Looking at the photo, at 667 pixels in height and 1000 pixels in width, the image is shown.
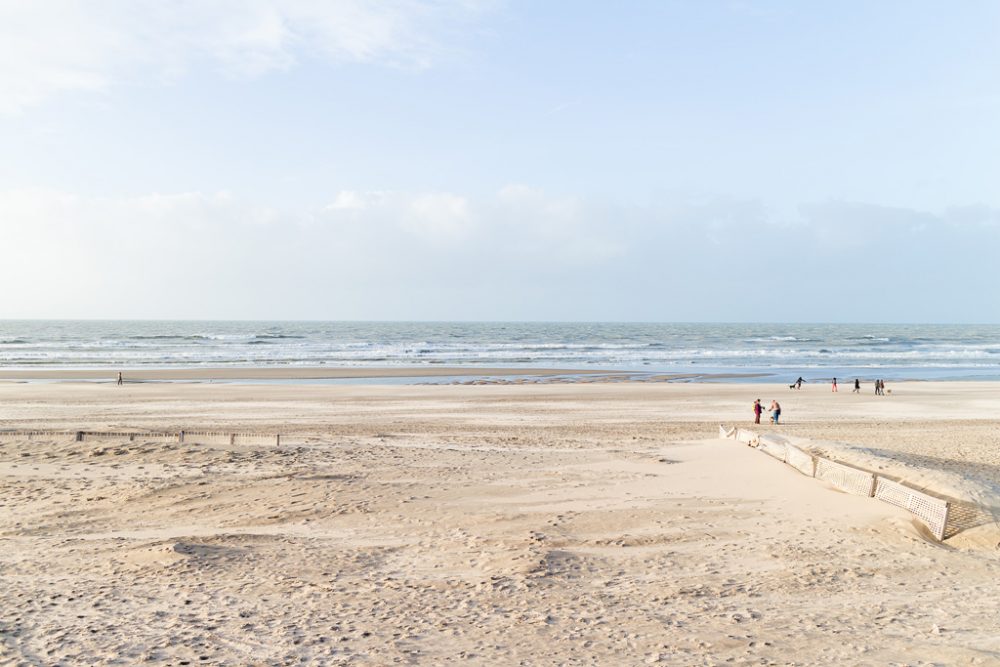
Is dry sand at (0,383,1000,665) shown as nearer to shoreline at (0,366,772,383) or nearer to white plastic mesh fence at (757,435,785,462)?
white plastic mesh fence at (757,435,785,462)

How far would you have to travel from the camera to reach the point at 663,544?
31.5 ft

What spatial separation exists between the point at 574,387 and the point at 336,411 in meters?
14.3

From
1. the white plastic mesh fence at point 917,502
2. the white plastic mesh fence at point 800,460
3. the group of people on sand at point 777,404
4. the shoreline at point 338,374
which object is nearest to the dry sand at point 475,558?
the white plastic mesh fence at point 917,502

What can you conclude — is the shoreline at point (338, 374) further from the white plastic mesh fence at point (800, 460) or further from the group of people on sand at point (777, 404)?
the white plastic mesh fence at point (800, 460)

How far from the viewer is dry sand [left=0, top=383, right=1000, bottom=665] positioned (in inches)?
259

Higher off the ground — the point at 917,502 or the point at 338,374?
the point at 917,502

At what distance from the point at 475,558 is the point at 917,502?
6679mm

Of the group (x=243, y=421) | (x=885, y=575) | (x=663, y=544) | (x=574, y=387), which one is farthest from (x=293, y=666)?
(x=574, y=387)

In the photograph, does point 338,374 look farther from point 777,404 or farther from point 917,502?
point 917,502

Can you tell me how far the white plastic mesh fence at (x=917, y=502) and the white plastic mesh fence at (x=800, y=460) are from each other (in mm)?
1773

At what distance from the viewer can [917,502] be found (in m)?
10.5

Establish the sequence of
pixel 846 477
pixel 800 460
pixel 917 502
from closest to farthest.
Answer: pixel 917 502 → pixel 846 477 → pixel 800 460

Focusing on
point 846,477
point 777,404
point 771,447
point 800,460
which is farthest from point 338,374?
point 846,477

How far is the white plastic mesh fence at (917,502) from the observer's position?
9.94 meters
